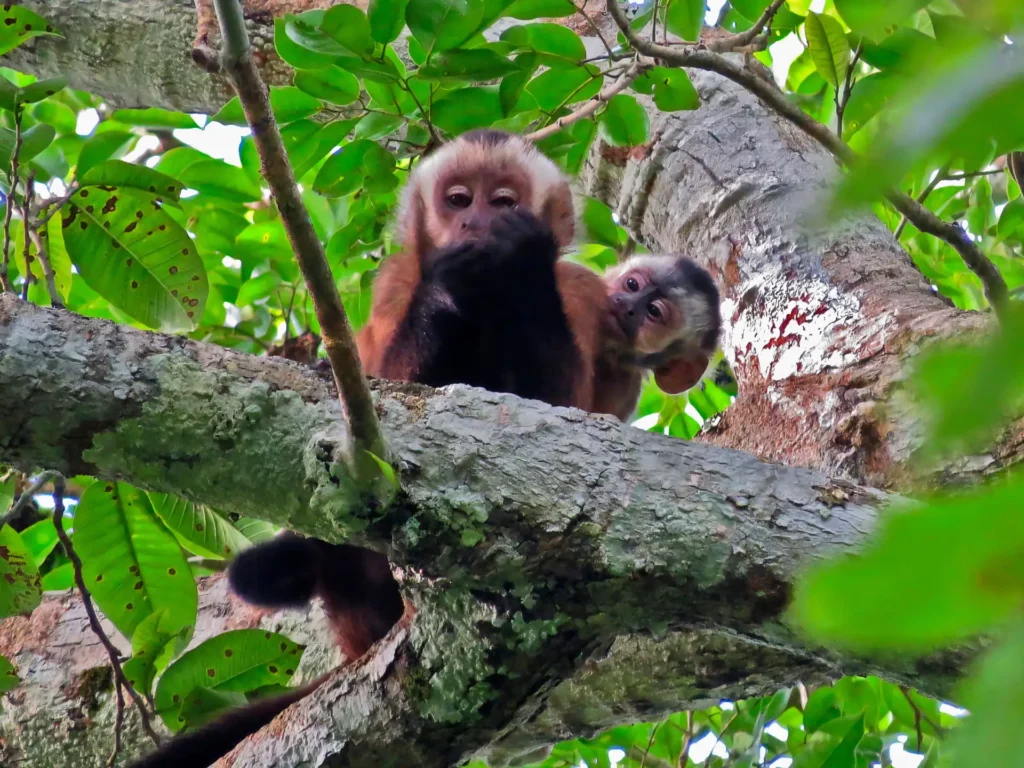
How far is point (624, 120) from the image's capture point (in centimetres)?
242

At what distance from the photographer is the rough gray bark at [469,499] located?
1495mm

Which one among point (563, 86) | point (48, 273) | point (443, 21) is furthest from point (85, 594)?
point (563, 86)

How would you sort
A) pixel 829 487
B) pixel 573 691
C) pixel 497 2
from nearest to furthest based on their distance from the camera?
1. pixel 829 487
2. pixel 497 2
3. pixel 573 691

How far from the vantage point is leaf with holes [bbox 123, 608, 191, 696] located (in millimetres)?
2141

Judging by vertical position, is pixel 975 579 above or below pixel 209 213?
above

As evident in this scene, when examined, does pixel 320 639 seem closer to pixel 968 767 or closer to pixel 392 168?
pixel 392 168

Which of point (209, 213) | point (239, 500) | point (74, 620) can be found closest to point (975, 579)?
point (239, 500)

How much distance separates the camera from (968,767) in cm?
26

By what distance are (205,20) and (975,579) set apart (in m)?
1.58

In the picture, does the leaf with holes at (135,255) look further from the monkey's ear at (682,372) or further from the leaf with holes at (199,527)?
the monkey's ear at (682,372)

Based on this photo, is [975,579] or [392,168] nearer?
[975,579]

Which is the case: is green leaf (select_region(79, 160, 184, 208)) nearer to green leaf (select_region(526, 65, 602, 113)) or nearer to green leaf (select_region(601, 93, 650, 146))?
green leaf (select_region(526, 65, 602, 113))

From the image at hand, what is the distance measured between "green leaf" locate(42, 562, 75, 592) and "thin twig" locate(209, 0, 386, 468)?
218 centimetres

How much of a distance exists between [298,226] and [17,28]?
128 cm
